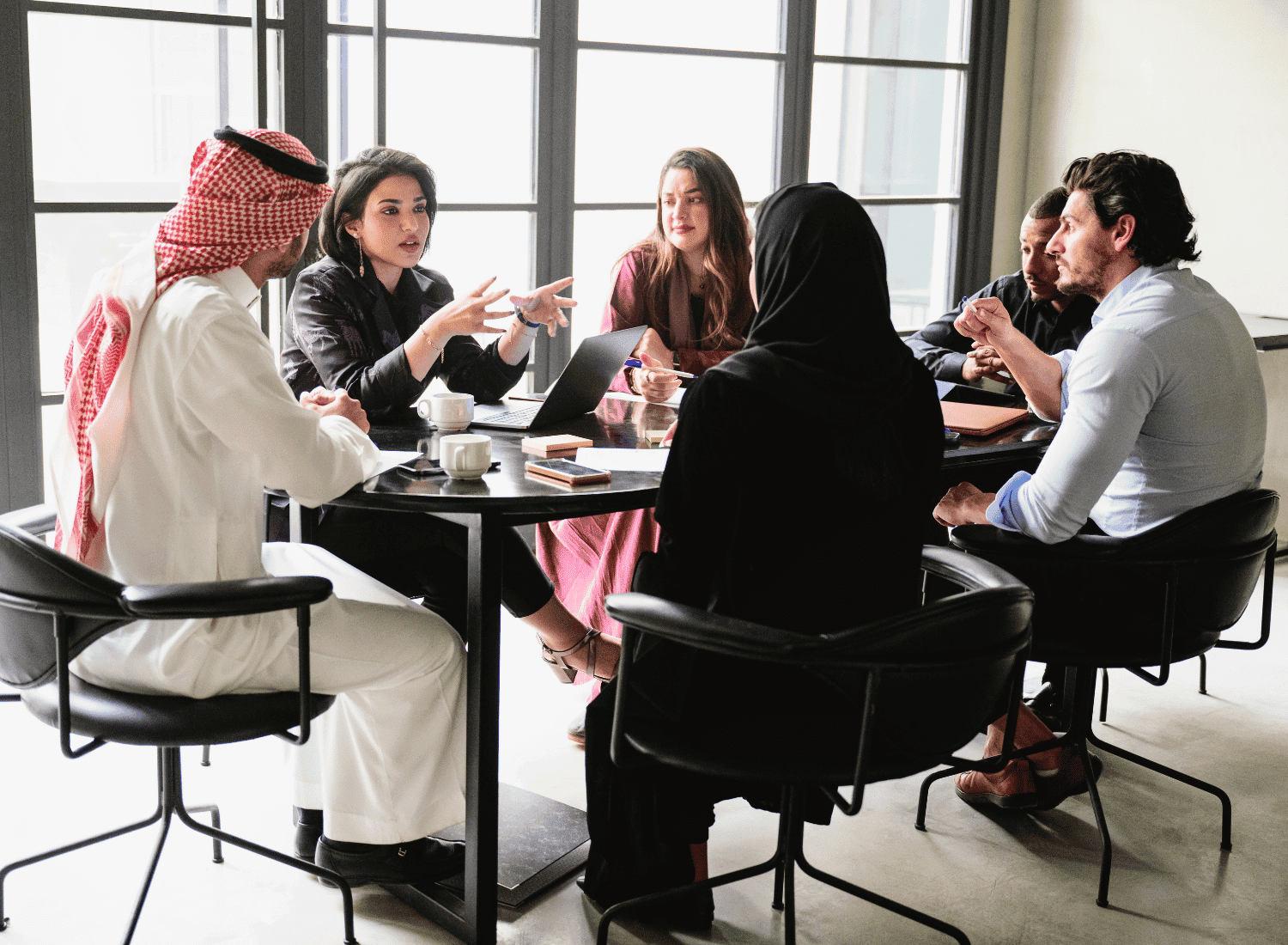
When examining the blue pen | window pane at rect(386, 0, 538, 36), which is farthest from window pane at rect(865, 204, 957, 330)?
the blue pen

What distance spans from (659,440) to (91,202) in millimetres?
2045

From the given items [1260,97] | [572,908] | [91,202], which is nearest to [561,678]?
[572,908]

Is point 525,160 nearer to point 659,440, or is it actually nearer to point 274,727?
point 659,440

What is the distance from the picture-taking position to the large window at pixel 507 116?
11.5 ft

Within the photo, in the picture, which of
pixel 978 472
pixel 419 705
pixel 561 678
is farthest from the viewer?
pixel 561 678

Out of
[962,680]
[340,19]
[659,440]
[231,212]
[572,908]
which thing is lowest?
[572,908]

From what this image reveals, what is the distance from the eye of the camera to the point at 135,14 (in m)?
3.54

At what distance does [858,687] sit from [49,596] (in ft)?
3.65

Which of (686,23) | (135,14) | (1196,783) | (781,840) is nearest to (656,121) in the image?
(686,23)

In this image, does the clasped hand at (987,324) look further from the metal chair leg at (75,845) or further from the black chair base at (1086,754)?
the metal chair leg at (75,845)

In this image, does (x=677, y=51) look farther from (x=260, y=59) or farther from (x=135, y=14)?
(x=135, y=14)

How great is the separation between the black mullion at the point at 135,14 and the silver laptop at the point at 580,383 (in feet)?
5.69

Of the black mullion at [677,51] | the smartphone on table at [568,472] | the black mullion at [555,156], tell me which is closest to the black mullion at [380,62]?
the black mullion at [555,156]

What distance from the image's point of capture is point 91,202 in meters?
3.58
